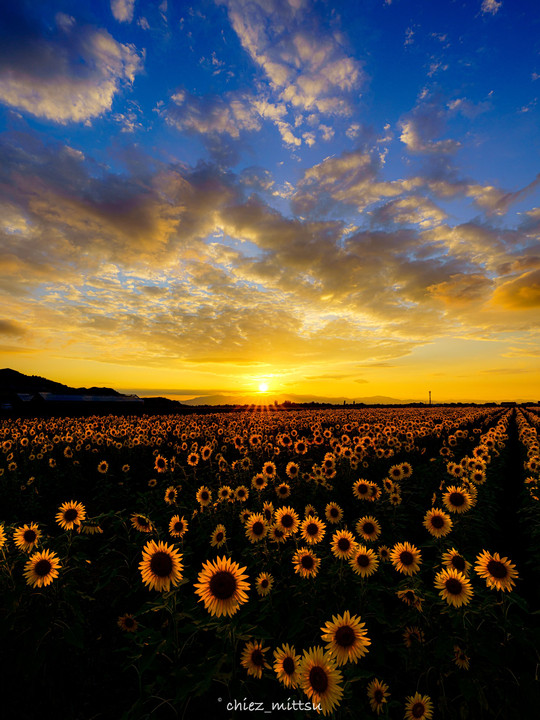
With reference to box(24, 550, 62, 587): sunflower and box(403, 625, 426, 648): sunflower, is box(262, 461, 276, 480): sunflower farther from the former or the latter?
box(24, 550, 62, 587): sunflower

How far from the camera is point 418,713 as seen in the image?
309 centimetres

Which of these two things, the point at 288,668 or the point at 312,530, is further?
the point at 312,530

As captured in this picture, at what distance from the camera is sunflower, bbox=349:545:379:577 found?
4043 mm

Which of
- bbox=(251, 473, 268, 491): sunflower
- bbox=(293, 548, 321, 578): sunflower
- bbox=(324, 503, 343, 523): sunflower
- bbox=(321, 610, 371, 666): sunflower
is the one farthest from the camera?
bbox=(251, 473, 268, 491): sunflower

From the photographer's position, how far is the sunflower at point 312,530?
16.5 ft

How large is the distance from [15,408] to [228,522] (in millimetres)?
58839

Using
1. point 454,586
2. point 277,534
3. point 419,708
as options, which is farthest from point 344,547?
point 419,708

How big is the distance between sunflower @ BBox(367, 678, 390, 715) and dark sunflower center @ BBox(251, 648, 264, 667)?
3.48ft

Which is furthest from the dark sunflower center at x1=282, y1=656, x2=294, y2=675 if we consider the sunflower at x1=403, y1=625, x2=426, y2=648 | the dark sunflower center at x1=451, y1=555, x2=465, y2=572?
the dark sunflower center at x1=451, y1=555, x2=465, y2=572

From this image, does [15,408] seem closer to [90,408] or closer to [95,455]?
[90,408]

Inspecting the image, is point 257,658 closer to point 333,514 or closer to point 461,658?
point 461,658

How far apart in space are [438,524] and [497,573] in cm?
169

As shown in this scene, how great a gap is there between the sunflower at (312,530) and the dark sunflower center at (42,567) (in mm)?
3229

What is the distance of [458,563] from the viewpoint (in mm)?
4086
